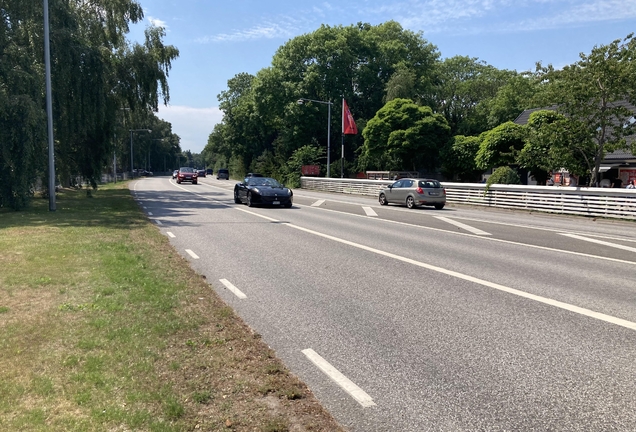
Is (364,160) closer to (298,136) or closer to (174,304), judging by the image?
(298,136)

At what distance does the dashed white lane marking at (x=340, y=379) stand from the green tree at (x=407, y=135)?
44.0m

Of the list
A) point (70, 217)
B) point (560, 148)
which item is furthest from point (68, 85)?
point (560, 148)

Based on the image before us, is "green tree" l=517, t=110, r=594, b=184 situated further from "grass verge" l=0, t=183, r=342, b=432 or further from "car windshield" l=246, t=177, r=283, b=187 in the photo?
"grass verge" l=0, t=183, r=342, b=432

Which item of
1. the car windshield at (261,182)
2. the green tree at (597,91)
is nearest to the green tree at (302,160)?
the car windshield at (261,182)

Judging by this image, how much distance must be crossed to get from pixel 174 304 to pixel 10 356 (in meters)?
2.06

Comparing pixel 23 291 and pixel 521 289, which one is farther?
pixel 521 289

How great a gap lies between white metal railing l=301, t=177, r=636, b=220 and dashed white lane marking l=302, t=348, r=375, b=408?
18.5 meters

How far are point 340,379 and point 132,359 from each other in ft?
6.13

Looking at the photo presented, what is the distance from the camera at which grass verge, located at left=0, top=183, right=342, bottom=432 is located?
11.0 feet

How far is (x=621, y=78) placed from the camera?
21703mm

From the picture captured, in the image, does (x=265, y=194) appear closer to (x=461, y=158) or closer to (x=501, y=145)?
(x=501, y=145)

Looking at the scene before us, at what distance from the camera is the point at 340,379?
4.14 m

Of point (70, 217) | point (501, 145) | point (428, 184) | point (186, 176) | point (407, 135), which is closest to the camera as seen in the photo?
point (70, 217)

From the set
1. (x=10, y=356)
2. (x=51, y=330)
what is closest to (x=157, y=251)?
(x=51, y=330)
